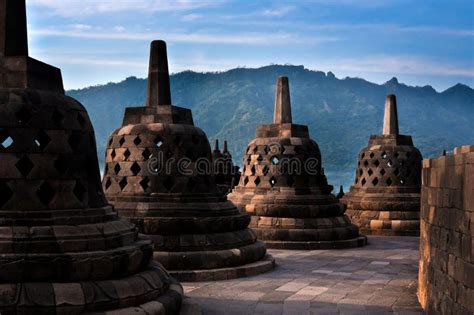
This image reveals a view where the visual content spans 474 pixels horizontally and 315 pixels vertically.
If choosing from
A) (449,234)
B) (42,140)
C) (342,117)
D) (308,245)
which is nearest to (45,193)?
(42,140)

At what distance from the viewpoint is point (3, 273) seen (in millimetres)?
5844

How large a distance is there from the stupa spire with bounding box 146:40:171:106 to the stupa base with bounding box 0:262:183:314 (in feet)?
18.0

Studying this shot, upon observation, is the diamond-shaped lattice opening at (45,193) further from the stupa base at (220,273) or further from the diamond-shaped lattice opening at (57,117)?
the stupa base at (220,273)

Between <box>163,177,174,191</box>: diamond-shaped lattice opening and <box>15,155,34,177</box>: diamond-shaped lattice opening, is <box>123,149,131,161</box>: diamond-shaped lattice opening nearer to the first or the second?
<box>163,177,174,191</box>: diamond-shaped lattice opening

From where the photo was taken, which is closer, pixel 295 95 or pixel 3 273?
pixel 3 273

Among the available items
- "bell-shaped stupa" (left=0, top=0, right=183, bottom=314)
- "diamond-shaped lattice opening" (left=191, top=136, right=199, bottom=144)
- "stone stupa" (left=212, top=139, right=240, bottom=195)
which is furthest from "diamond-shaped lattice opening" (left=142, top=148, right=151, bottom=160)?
"stone stupa" (left=212, top=139, right=240, bottom=195)

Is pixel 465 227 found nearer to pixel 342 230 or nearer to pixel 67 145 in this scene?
pixel 67 145

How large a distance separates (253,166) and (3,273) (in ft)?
34.8

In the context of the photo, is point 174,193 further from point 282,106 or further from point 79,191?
point 282,106

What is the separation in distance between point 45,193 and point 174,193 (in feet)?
16.1

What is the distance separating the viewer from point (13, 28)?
6.80m

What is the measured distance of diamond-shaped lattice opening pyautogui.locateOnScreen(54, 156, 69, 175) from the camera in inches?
255

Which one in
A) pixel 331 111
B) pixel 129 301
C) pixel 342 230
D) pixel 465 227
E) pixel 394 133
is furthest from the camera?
pixel 331 111

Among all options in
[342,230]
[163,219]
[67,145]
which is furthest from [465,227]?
[342,230]
